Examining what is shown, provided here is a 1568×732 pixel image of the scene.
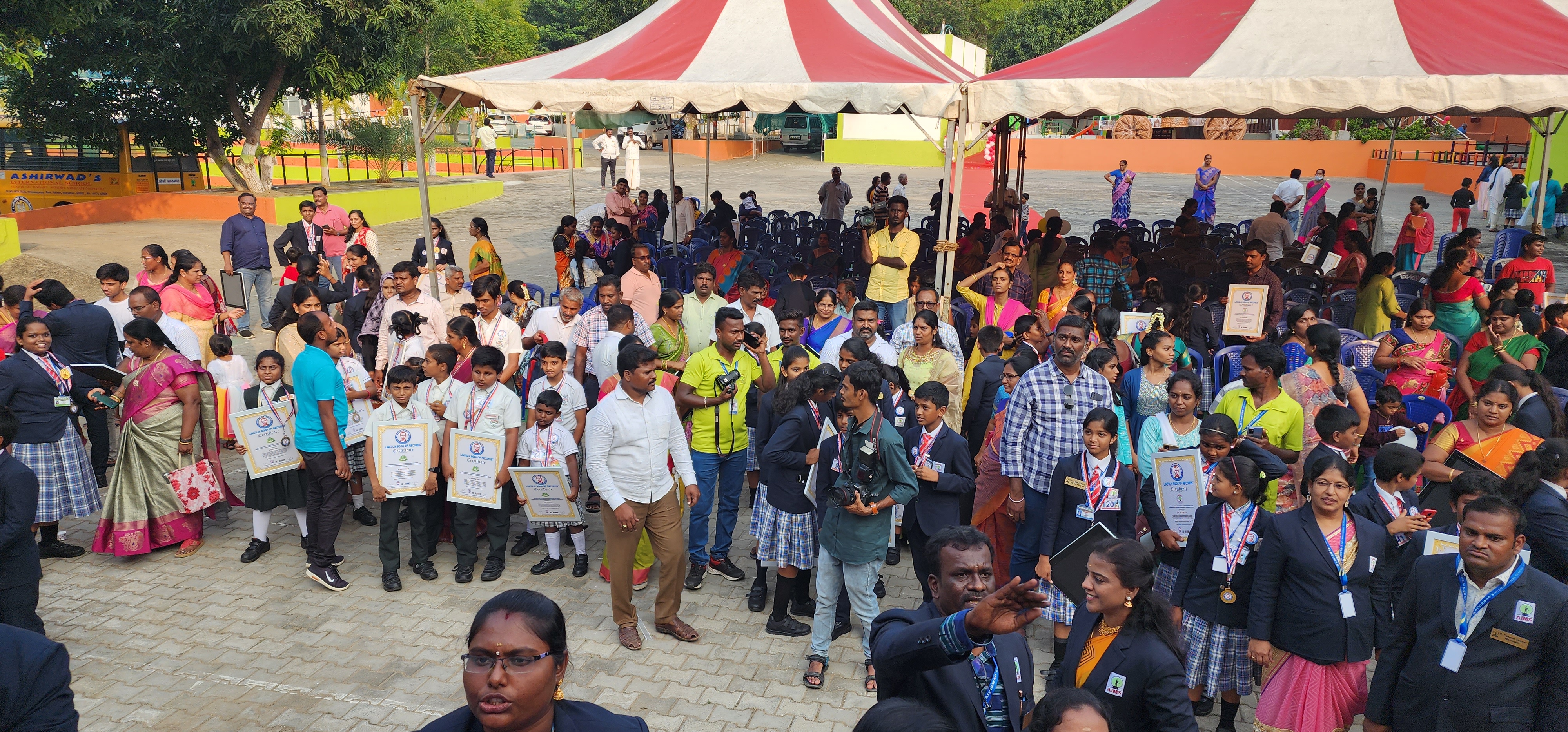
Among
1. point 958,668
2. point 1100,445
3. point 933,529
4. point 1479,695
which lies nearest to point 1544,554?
point 1479,695

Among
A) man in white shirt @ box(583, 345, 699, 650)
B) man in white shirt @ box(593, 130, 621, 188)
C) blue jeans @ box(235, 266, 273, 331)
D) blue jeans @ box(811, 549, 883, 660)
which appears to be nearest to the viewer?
blue jeans @ box(811, 549, 883, 660)

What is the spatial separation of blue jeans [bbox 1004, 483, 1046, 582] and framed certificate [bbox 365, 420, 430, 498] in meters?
3.50

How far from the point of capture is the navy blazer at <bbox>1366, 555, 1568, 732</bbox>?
3117 millimetres

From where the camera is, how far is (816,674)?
15.8ft

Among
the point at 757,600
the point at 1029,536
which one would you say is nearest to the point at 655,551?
the point at 757,600

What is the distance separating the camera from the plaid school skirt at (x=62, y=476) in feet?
19.8

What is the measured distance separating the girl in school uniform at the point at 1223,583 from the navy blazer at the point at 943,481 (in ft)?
3.57

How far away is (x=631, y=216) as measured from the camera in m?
14.1

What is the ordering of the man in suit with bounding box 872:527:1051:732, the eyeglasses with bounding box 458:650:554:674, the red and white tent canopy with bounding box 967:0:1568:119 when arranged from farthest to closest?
the red and white tent canopy with bounding box 967:0:1568:119, the man in suit with bounding box 872:527:1051:732, the eyeglasses with bounding box 458:650:554:674

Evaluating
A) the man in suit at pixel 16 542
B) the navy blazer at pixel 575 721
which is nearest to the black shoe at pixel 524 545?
the man in suit at pixel 16 542

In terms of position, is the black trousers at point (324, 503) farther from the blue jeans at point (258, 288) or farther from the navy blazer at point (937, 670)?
the blue jeans at point (258, 288)

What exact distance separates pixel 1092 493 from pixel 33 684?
13.4 ft

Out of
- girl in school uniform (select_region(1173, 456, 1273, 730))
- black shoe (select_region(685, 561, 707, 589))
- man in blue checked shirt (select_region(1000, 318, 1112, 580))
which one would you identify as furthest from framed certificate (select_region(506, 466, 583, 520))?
girl in school uniform (select_region(1173, 456, 1273, 730))

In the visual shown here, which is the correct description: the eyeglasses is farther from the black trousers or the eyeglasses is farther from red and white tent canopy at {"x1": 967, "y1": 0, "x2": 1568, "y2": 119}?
red and white tent canopy at {"x1": 967, "y1": 0, "x2": 1568, "y2": 119}
